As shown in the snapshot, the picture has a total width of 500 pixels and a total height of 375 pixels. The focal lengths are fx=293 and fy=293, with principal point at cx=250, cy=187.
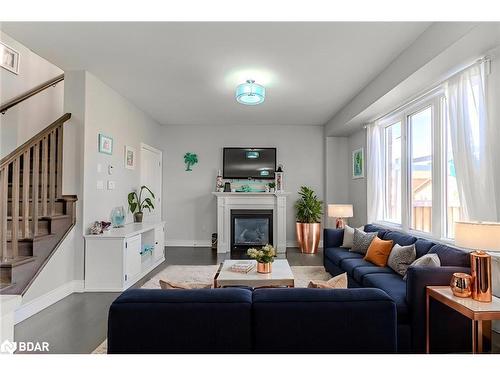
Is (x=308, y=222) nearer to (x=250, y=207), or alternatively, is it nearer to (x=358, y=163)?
(x=250, y=207)

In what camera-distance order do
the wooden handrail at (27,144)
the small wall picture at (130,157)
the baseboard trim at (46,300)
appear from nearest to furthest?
the wooden handrail at (27,144)
the baseboard trim at (46,300)
the small wall picture at (130,157)

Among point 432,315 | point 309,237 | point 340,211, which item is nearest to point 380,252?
point 432,315

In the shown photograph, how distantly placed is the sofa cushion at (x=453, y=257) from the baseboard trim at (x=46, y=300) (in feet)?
12.7

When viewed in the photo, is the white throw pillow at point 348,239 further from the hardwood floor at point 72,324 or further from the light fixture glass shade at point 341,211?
the hardwood floor at point 72,324

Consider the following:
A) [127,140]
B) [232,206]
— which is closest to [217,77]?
[127,140]

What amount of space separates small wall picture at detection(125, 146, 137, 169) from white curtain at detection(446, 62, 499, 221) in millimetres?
4559

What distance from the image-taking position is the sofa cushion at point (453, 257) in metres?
2.44

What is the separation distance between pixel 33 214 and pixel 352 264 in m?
3.52

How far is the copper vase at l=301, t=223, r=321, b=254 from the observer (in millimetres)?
6055

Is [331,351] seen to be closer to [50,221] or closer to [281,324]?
[281,324]

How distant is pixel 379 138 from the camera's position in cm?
496

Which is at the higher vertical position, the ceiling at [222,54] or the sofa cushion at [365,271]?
the ceiling at [222,54]

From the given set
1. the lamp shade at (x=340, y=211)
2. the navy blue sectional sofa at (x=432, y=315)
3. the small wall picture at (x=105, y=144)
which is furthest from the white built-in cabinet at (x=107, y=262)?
the lamp shade at (x=340, y=211)

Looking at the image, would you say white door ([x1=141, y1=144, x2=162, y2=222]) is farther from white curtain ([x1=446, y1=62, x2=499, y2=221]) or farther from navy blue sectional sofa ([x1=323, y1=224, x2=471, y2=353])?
white curtain ([x1=446, y1=62, x2=499, y2=221])
